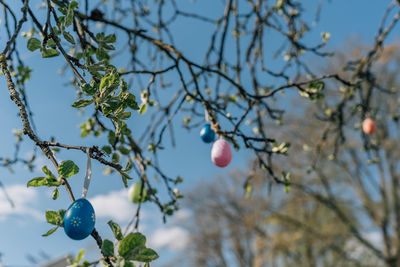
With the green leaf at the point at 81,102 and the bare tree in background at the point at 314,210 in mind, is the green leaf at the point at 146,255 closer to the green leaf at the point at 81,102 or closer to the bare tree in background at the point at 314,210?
the green leaf at the point at 81,102

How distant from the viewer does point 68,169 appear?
64 centimetres

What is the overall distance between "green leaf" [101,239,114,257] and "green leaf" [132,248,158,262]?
4cm

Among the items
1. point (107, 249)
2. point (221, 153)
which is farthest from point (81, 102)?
point (221, 153)

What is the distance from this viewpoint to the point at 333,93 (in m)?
8.49

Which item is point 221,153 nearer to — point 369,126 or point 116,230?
point 116,230

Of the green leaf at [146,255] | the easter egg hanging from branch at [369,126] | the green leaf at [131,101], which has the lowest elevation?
the green leaf at [146,255]

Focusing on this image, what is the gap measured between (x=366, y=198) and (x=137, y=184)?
8.99 meters

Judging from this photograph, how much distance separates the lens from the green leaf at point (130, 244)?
0.57m

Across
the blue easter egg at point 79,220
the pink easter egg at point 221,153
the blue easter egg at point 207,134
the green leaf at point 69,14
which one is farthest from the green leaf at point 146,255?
the blue easter egg at point 207,134

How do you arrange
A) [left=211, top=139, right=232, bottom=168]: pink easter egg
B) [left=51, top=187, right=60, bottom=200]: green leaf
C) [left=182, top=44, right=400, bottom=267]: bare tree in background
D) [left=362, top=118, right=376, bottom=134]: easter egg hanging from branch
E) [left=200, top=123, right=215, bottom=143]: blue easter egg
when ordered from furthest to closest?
[left=182, top=44, right=400, bottom=267]: bare tree in background < [left=362, top=118, right=376, bottom=134]: easter egg hanging from branch < [left=200, top=123, right=215, bottom=143]: blue easter egg < [left=211, top=139, right=232, bottom=168]: pink easter egg < [left=51, top=187, right=60, bottom=200]: green leaf

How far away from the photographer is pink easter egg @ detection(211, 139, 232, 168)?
1.43 m

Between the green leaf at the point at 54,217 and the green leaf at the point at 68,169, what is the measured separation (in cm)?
9

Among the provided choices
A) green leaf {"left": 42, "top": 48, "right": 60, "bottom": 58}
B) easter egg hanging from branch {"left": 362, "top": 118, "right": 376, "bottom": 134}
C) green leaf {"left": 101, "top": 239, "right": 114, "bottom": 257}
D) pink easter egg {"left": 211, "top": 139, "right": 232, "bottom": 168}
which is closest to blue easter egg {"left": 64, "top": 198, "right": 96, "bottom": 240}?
green leaf {"left": 101, "top": 239, "right": 114, "bottom": 257}

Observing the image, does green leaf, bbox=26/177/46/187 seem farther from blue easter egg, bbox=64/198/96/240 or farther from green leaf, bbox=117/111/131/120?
green leaf, bbox=117/111/131/120
